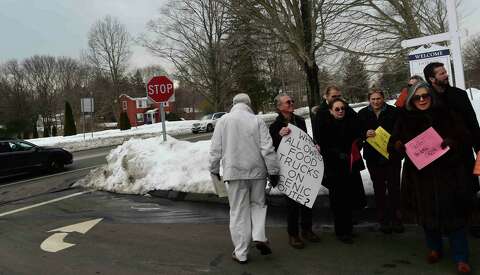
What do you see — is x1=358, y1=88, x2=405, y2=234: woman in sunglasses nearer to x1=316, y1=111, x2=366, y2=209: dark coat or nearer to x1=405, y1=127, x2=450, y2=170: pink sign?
x1=316, y1=111, x2=366, y2=209: dark coat

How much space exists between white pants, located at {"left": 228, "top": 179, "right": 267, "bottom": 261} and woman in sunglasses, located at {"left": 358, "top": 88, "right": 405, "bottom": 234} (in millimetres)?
1631

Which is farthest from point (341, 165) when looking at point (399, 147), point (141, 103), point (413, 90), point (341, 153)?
point (141, 103)

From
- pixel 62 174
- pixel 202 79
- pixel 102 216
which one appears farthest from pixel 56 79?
pixel 102 216

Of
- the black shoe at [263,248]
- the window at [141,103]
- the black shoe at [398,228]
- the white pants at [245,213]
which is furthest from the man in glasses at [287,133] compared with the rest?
the window at [141,103]

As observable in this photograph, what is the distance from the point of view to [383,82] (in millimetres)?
15656

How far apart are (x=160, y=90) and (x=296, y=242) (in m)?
7.94

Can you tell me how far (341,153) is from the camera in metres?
5.27

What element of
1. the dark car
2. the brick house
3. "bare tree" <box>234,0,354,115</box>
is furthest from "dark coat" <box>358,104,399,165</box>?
the brick house

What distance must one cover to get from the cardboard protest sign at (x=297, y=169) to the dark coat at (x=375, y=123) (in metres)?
0.85

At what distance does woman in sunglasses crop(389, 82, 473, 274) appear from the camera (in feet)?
13.3

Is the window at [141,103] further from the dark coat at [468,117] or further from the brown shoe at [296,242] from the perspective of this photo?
the dark coat at [468,117]

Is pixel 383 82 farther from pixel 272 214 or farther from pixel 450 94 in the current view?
pixel 450 94

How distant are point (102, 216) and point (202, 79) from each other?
40799 millimetres

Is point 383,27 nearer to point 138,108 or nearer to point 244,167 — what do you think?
point 244,167
